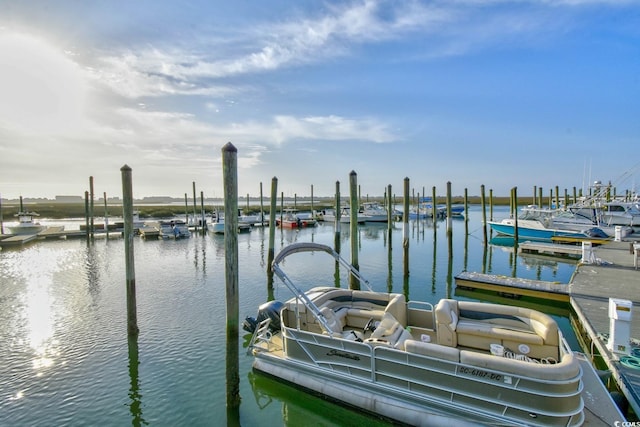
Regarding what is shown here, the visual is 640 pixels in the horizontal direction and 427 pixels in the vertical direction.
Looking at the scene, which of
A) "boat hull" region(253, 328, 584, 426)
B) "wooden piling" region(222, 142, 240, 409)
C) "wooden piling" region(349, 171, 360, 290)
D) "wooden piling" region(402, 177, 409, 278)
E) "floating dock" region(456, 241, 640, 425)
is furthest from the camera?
"wooden piling" region(402, 177, 409, 278)

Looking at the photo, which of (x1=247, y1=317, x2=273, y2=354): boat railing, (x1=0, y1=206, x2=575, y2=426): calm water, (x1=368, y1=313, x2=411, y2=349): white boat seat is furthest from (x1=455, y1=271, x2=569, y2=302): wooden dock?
(x1=247, y1=317, x2=273, y2=354): boat railing

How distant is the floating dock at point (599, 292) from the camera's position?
7183 mm

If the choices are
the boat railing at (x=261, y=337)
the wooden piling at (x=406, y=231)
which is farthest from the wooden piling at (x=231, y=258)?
the wooden piling at (x=406, y=231)

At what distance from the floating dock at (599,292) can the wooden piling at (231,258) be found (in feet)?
25.2

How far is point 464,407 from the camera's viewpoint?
6.25 meters

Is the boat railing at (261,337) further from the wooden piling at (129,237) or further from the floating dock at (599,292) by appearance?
the floating dock at (599,292)

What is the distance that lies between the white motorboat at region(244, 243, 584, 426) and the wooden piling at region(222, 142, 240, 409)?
3.96ft

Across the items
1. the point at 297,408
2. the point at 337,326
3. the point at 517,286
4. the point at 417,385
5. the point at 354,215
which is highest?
the point at 354,215

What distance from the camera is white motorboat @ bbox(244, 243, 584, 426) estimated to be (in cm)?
571

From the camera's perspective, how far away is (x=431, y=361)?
256 inches

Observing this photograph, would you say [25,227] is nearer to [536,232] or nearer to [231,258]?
[231,258]

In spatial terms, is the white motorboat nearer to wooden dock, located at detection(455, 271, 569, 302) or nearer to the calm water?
the calm water

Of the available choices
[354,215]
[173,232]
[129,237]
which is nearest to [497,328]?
[354,215]

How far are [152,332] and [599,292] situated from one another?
53.1ft
